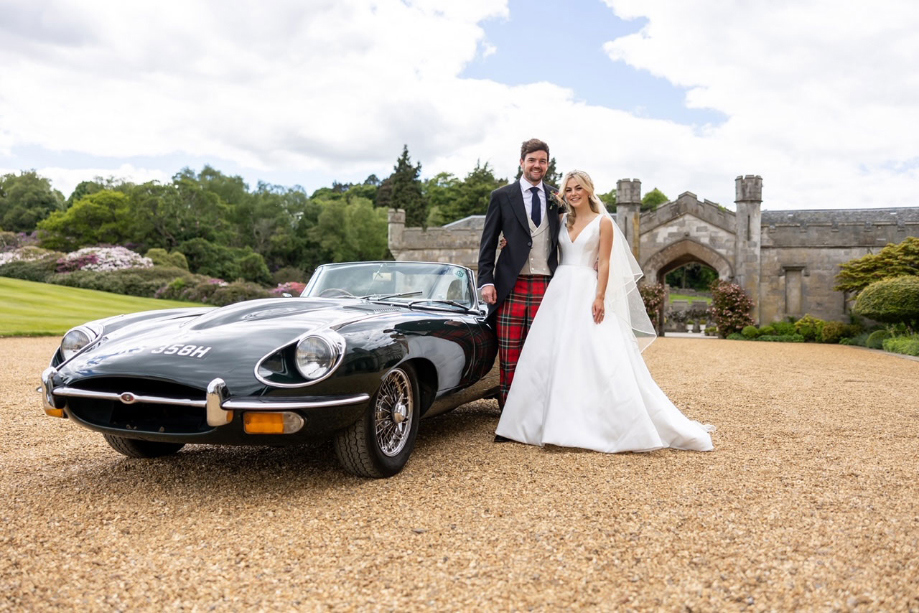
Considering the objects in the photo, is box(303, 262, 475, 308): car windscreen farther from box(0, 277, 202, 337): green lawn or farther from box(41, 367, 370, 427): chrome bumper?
box(0, 277, 202, 337): green lawn

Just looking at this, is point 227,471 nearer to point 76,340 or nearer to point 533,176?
point 76,340

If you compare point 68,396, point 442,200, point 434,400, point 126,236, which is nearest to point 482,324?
point 434,400

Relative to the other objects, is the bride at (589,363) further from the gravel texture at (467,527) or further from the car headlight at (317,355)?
the car headlight at (317,355)

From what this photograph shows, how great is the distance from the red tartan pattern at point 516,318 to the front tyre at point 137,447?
7.12 ft

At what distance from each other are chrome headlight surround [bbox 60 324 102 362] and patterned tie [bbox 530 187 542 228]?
2889 millimetres

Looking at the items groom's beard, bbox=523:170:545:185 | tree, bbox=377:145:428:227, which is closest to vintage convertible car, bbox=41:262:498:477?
groom's beard, bbox=523:170:545:185

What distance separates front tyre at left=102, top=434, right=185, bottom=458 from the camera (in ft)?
12.5

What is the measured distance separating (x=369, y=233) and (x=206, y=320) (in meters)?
50.8

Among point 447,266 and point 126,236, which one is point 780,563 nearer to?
point 447,266

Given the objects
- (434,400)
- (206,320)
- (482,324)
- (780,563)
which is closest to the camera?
(780,563)

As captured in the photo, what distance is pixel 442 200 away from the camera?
57625 mm

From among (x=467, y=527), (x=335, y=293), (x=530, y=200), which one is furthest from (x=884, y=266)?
(x=467, y=527)

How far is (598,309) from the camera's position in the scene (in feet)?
14.7

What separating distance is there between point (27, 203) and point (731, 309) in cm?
5500
